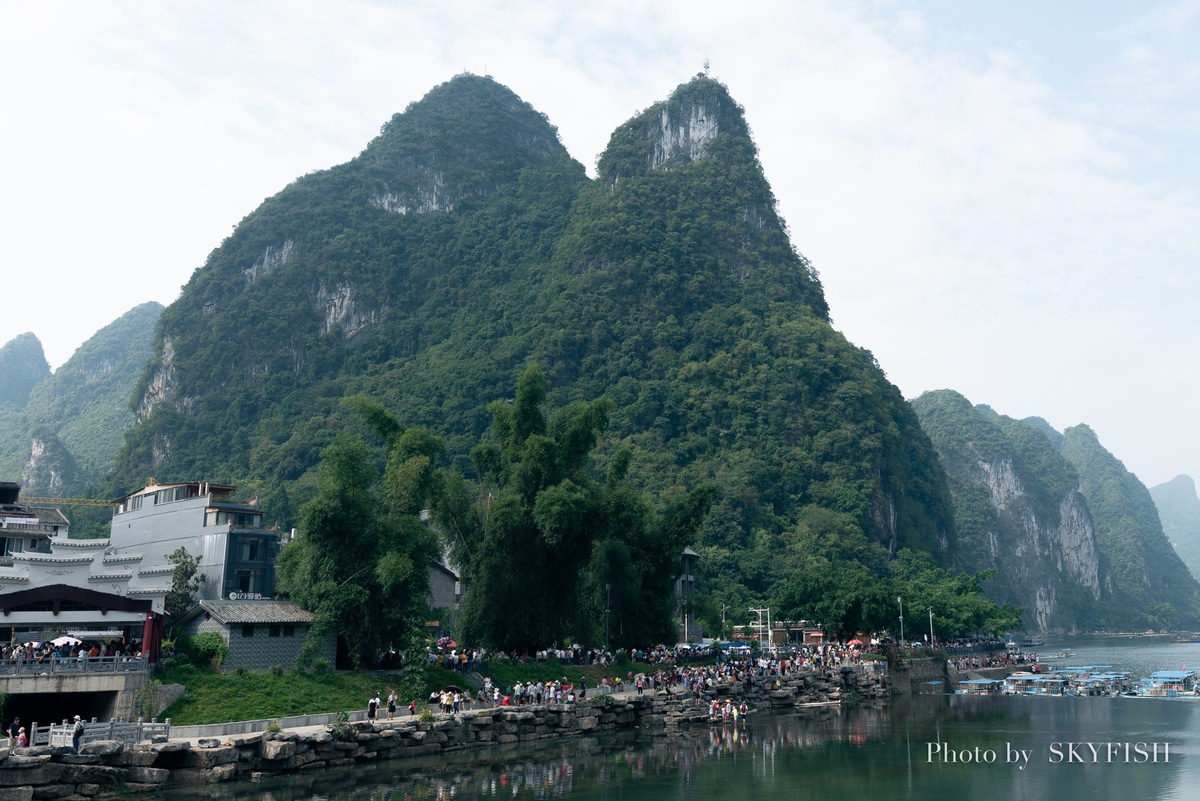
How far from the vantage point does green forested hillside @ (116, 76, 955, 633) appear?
5037 inches

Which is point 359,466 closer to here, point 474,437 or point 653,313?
point 474,437

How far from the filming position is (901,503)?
443 ft

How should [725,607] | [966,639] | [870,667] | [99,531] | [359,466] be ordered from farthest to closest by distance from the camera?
[99,531] → [966,639] → [725,607] → [870,667] → [359,466]

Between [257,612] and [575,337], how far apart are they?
106147 millimetres

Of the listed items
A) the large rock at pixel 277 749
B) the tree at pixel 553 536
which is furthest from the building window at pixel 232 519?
the large rock at pixel 277 749

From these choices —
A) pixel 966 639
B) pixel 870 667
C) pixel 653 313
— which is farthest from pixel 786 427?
pixel 870 667

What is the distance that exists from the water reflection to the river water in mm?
65

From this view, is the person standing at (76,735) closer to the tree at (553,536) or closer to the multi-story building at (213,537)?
the multi-story building at (213,537)

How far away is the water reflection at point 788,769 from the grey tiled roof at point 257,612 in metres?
7.30

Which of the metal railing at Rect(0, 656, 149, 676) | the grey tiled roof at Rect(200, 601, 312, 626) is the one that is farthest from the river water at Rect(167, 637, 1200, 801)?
the grey tiled roof at Rect(200, 601, 312, 626)

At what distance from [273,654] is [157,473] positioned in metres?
114

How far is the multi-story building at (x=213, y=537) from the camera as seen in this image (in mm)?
51812

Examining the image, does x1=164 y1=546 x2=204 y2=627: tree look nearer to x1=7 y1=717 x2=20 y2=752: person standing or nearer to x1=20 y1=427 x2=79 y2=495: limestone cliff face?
x1=7 y1=717 x2=20 y2=752: person standing

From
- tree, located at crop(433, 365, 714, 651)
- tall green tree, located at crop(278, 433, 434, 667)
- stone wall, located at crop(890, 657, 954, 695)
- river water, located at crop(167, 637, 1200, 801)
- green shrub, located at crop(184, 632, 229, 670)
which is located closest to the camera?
river water, located at crop(167, 637, 1200, 801)
